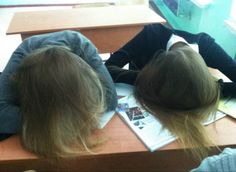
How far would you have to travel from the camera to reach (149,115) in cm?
112

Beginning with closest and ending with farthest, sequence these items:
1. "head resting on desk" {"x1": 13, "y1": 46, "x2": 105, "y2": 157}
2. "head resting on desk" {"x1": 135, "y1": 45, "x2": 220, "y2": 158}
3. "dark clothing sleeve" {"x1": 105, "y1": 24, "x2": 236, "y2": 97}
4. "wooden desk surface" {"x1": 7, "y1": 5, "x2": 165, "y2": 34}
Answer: "head resting on desk" {"x1": 13, "y1": 46, "x2": 105, "y2": 157} < "head resting on desk" {"x1": 135, "y1": 45, "x2": 220, "y2": 158} < "dark clothing sleeve" {"x1": 105, "y1": 24, "x2": 236, "y2": 97} < "wooden desk surface" {"x1": 7, "y1": 5, "x2": 165, "y2": 34}

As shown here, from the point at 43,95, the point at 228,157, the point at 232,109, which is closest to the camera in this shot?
the point at 228,157

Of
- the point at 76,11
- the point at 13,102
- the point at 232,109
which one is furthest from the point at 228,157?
the point at 76,11

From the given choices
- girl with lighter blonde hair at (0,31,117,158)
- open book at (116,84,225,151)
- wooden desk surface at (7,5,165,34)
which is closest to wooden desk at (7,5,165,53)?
wooden desk surface at (7,5,165,34)

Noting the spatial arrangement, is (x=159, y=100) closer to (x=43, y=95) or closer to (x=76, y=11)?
(x=43, y=95)

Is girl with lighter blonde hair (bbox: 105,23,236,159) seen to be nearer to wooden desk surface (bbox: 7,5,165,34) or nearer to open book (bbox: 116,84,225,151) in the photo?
open book (bbox: 116,84,225,151)

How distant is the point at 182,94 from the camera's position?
3.53ft

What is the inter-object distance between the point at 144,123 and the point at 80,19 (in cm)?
117

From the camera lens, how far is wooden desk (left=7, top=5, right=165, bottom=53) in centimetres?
187

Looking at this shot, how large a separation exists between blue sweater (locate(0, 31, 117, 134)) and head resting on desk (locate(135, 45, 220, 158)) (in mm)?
176

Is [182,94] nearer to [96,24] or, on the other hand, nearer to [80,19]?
[96,24]

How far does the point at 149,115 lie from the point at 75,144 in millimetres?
321

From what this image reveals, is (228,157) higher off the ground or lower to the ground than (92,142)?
higher

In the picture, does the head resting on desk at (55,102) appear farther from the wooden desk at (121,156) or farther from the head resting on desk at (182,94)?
the head resting on desk at (182,94)
